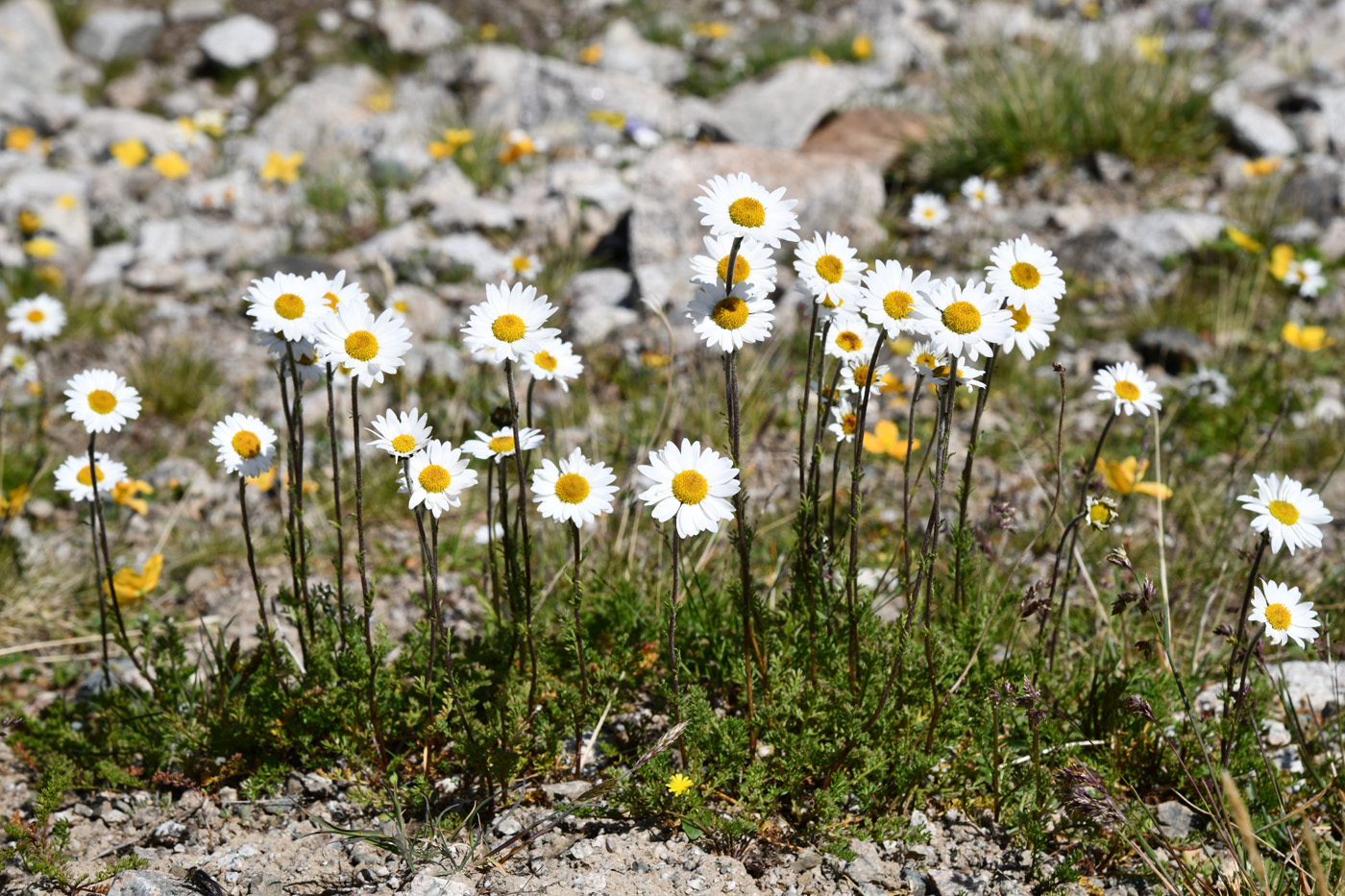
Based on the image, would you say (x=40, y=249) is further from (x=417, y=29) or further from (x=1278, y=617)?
(x=1278, y=617)

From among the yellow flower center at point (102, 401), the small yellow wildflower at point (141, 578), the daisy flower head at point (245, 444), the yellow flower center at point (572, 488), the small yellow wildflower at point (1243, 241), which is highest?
the small yellow wildflower at point (1243, 241)

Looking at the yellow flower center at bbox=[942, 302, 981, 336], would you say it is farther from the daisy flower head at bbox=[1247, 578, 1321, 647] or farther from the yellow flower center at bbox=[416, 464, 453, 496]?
the yellow flower center at bbox=[416, 464, 453, 496]

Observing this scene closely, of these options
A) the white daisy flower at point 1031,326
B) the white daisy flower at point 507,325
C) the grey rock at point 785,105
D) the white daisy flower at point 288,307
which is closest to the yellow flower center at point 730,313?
the white daisy flower at point 507,325

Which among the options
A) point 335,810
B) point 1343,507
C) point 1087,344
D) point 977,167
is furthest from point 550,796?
point 977,167

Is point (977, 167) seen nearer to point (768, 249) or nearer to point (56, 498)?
point (768, 249)

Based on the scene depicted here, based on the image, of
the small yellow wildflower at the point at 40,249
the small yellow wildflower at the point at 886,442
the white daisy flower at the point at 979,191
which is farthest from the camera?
the small yellow wildflower at the point at 40,249

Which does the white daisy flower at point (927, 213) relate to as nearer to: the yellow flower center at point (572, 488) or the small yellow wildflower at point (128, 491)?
the yellow flower center at point (572, 488)

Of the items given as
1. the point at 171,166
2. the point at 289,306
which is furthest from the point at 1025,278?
the point at 171,166
